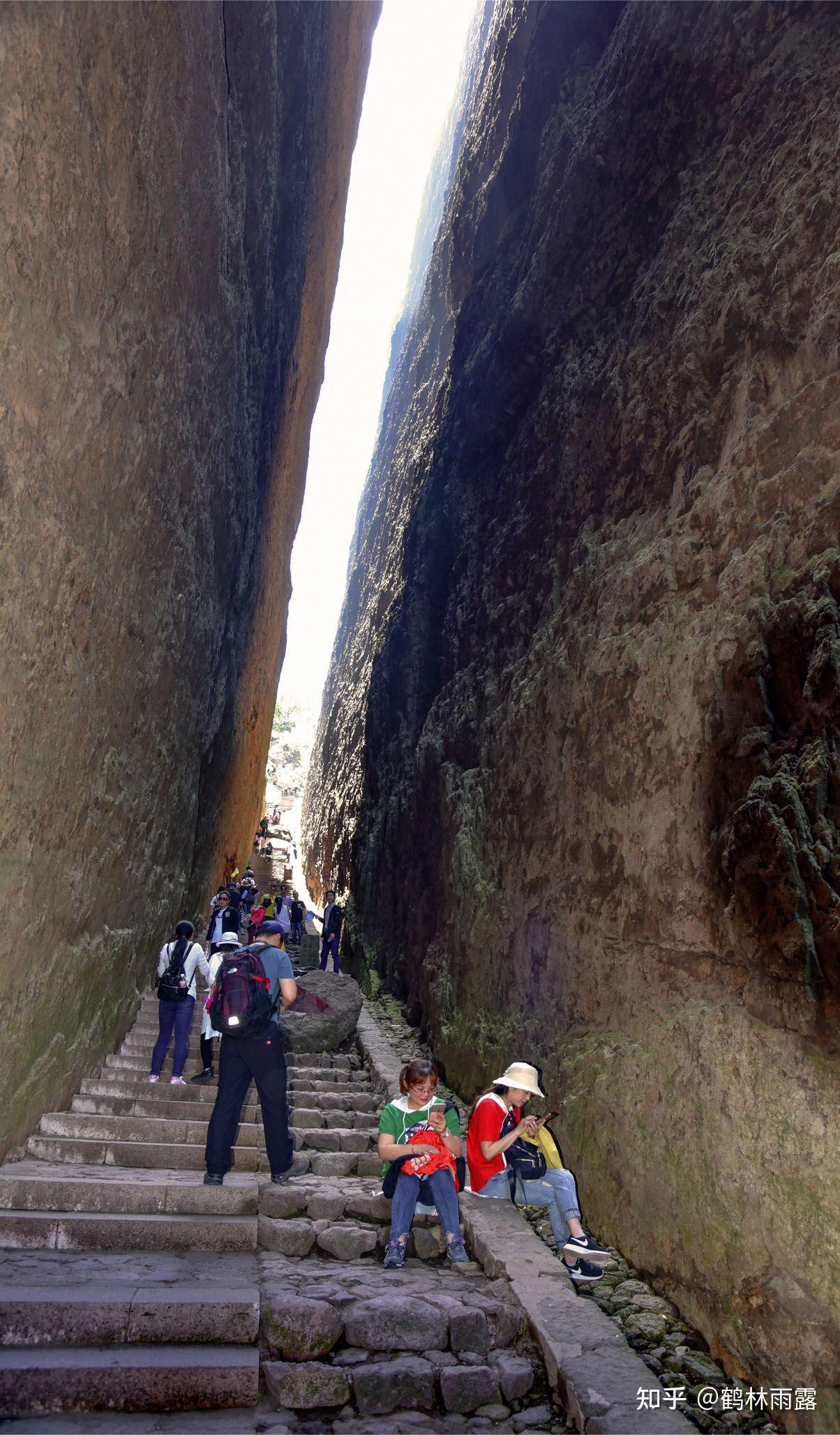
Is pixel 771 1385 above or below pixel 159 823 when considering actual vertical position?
below

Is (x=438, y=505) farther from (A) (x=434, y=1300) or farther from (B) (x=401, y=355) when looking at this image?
(B) (x=401, y=355)

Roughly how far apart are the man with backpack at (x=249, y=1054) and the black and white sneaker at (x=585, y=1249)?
1745mm

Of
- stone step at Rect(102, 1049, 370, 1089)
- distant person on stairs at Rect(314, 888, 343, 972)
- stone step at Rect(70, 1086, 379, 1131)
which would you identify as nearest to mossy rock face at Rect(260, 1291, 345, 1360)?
stone step at Rect(70, 1086, 379, 1131)

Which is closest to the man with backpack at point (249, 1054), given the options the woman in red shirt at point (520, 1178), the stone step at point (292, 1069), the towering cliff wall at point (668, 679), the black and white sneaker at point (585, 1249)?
the woman in red shirt at point (520, 1178)

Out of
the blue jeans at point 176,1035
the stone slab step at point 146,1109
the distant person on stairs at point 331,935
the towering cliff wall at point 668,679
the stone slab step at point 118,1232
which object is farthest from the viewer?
the distant person on stairs at point 331,935

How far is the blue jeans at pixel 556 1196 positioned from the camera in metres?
4.91

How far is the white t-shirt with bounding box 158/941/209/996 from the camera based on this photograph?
6.91 metres

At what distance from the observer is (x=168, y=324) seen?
7.36 metres

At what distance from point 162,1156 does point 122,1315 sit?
208 centimetres

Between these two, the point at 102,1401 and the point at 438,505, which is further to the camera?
the point at 438,505

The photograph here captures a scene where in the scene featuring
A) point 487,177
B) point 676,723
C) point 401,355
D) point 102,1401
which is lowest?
point 102,1401

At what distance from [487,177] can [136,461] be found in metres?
10.5

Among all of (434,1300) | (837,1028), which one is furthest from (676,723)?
(434,1300)

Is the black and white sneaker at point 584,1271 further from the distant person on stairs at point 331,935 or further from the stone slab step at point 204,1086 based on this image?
the distant person on stairs at point 331,935
